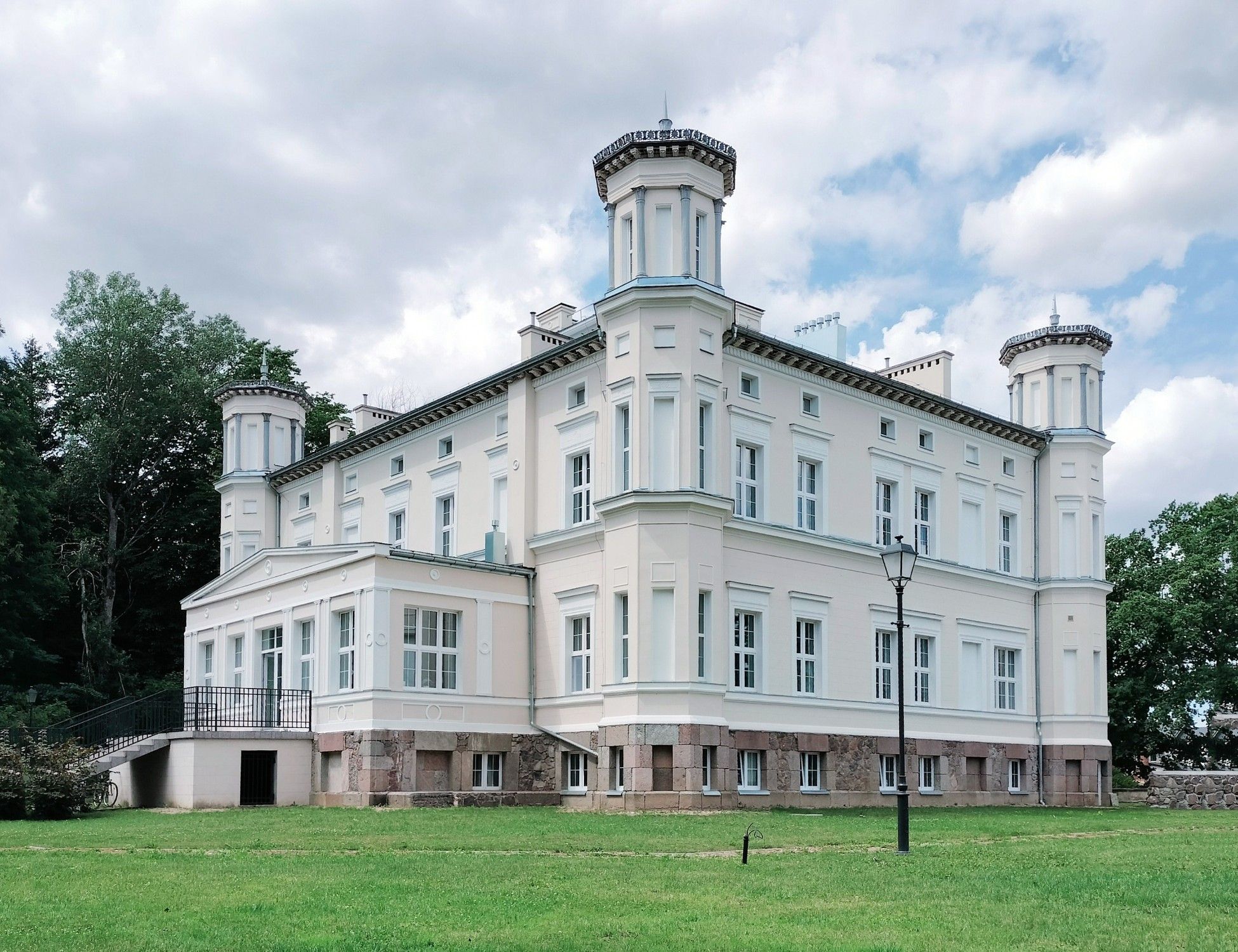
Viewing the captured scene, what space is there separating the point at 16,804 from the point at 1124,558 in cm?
3725

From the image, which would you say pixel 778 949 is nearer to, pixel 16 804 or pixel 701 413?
pixel 16 804

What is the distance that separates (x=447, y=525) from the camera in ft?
120

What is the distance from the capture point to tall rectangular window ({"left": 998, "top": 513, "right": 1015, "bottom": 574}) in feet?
127

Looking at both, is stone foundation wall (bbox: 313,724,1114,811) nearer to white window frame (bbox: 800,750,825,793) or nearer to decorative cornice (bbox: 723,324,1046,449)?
white window frame (bbox: 800,750,825,793)

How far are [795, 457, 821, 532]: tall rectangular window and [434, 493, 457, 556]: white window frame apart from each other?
9.37 meters

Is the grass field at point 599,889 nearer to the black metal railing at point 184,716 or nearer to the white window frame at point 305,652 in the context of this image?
the black metal railing at point 184,716

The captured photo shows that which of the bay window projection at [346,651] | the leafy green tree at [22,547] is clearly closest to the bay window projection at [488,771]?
the bay window projection at [346,651]

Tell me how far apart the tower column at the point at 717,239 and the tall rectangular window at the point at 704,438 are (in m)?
2.83

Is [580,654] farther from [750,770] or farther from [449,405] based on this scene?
[449,405]

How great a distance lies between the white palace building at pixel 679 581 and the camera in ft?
94.4

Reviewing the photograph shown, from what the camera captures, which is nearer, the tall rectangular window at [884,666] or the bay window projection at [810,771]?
the bay window projection at [810,771]

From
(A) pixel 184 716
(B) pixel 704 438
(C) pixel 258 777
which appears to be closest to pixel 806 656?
(B) pixel 704 438

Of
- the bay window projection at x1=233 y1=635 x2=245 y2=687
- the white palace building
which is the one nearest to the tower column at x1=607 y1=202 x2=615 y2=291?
the white palace building

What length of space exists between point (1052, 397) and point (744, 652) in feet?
49.1
